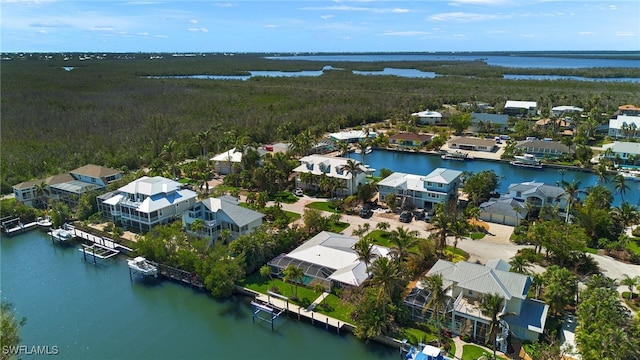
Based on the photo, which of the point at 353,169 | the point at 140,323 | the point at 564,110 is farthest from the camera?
the point at 564,110

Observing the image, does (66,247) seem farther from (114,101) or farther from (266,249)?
(114,101)

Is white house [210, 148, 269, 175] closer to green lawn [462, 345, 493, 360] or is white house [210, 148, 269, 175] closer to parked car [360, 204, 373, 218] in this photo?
parked car [360, 204, 373, 218]

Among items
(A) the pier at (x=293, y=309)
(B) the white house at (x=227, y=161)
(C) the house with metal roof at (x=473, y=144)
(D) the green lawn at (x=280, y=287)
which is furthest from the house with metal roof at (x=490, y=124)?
(A) the pier at (x=293, y=309)

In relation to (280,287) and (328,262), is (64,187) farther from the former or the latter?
(328,262)

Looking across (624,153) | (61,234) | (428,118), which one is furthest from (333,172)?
(428,118)

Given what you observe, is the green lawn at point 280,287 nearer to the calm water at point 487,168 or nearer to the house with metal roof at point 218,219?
the house with metal roof at point 218,219

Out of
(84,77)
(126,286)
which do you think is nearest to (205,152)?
(126,286)
